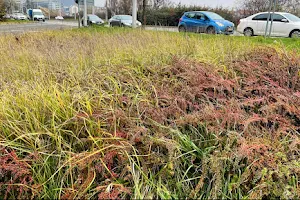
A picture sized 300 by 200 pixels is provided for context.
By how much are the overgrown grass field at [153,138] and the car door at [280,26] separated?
9971 millimetres

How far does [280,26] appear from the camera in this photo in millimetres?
11742

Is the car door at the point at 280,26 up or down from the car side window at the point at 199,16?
down

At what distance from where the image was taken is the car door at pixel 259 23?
12.1 metres

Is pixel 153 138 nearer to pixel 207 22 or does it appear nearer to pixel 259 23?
pixel 207 22

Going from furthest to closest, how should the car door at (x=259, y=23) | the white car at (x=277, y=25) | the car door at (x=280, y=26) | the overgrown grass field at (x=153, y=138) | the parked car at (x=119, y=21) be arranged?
the parked car at (x=119, y=21) < the car door at (x=259, y=23) < the car door at (x=280, y=26) < the white car at (x=277, y=25) < the overgrown grass field at (x=153, y=138)

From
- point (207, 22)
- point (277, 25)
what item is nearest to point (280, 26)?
point (277, 25)

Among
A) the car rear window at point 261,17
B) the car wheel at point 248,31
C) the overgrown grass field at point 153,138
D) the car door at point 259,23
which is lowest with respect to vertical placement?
the overgrown grass field at point 153,138

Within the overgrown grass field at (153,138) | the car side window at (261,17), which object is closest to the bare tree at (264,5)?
the car side window at (261,17)

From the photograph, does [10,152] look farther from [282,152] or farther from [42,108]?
[282,152]

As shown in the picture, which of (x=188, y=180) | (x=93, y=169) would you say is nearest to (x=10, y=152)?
(x=93, y=169)

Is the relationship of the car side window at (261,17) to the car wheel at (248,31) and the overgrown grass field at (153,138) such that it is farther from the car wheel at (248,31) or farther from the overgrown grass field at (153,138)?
the overgrown grass field at (153,138)

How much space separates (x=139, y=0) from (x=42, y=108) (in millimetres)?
19539

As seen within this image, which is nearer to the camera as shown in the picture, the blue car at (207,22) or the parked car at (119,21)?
the blue car at (207,22)

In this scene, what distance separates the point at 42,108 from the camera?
7.26 ft
